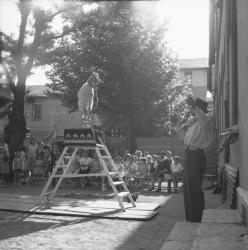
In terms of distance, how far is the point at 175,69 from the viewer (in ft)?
91.0

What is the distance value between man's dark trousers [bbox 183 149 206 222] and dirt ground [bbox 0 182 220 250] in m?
0.52

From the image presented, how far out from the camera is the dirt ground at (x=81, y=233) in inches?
195

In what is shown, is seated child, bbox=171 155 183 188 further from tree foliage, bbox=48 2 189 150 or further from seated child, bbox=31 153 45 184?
tree foliage, bbox=48 2 189 150

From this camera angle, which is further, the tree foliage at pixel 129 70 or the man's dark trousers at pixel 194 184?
the tree foliage at pixel 129 70

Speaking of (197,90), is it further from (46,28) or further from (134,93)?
(46,28)

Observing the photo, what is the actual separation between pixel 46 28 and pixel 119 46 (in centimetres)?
1042

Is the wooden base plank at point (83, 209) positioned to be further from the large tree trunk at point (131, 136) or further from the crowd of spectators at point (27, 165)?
the large tree trunk at point (131, 136)

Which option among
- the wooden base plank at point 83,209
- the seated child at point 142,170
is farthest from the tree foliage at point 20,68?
the wooden base plank at point 83,209

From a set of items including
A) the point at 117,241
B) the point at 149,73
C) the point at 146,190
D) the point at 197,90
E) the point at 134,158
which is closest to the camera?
the point at 117,241

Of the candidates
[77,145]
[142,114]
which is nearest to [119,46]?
[142,114]

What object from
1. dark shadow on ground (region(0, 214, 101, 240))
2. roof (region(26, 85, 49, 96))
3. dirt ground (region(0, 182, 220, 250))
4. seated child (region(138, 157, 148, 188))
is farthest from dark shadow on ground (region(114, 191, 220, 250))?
roof (region(26, 85, 49, 96))

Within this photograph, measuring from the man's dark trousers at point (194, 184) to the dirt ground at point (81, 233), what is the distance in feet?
1.70

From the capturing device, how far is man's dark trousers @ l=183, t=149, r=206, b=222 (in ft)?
18.7

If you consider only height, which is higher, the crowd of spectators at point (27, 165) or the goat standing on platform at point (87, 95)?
the goat standing on platform at point (87, 95)
